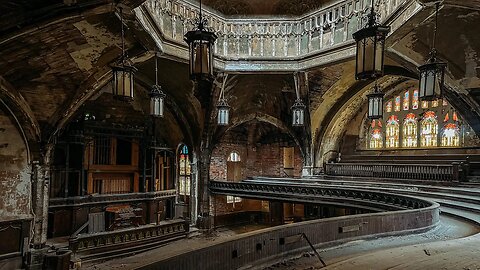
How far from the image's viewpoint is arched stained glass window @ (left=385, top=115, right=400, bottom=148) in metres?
15.5

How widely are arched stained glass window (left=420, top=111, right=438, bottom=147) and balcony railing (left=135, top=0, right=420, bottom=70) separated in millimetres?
5828

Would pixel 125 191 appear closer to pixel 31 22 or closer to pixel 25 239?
pixel 25 239

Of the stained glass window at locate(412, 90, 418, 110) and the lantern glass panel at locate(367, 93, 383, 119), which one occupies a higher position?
the stained glass window at locate(412, 90, 418, 110)

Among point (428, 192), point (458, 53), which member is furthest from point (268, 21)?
point (428, 192)

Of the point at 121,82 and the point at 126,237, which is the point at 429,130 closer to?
the point at 126,237

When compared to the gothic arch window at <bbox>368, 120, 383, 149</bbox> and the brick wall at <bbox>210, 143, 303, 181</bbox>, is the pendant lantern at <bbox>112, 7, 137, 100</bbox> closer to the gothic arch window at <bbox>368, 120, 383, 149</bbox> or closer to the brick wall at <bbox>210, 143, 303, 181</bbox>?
the brick wall at <bbox>210, 143, 303, 181</bbox>

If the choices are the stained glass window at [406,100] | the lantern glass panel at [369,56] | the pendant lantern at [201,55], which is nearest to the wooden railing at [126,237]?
the pendant lantern at [201,55]

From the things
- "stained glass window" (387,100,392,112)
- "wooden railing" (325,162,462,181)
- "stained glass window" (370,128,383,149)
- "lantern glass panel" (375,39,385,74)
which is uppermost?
"stained glass window" (387,100,392,112)

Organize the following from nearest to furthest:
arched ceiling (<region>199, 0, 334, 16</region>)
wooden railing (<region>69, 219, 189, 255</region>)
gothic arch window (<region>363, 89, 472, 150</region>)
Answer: wooden railing (<region>69, 219, 189, 255</region>)
arched ceiling (<region>199, 0, 334, 16</region>)
gothic arch window (<region>363, 89, 472, 150</region>)

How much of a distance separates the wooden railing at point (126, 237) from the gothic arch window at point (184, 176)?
355cm

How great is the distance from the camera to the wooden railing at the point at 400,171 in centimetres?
1101

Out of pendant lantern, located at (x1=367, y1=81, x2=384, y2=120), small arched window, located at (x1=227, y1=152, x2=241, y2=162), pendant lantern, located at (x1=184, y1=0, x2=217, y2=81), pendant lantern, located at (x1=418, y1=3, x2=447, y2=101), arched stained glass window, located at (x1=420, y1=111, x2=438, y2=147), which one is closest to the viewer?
pendant lantern, located at (x1=184, y1=0, x2=217, y2=81)

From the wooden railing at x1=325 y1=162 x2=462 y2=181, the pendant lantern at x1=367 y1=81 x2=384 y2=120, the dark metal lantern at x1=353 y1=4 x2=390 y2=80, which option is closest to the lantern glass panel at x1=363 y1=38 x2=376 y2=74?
the dark metal lantern at x1=353 y1=4 x2=390 y2=80

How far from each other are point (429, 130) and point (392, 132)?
5.58 feet
